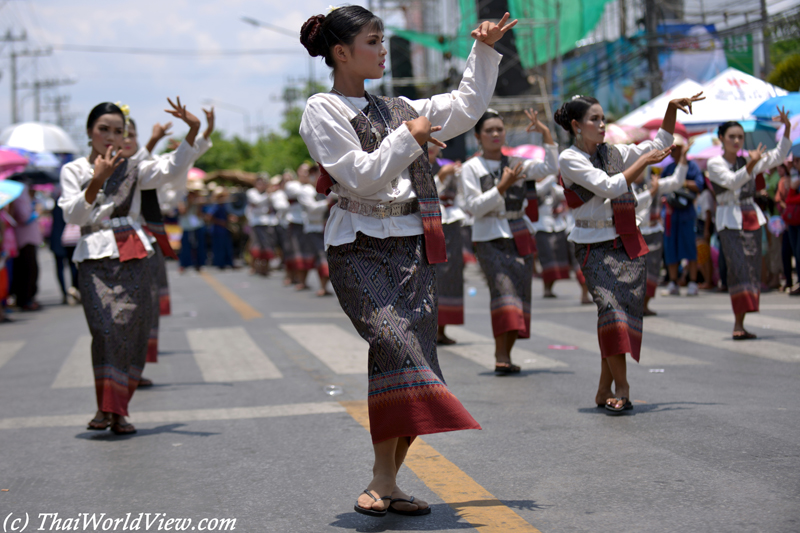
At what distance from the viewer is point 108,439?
18.3ft

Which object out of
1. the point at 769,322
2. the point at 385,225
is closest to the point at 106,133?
the point at 385,225

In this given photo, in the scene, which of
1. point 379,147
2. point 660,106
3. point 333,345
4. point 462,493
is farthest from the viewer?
point 660,106

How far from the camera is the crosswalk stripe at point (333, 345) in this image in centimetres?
801

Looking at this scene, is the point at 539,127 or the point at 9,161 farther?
the point at 9,161

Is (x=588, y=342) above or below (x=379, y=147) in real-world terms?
below

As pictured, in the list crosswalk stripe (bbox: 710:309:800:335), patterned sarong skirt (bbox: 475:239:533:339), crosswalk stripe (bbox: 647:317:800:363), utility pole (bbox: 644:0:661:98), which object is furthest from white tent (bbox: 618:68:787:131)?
utility pole (bbox: 644:0:661:98)

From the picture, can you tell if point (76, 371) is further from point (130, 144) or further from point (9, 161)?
point (9, 161)

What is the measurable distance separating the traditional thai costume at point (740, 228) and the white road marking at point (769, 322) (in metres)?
0.88

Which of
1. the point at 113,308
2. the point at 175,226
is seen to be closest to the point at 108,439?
the point at 113,308

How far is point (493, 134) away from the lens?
7.45 m

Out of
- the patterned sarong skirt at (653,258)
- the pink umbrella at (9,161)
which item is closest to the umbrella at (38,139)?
the pink umbrella at (9,161)

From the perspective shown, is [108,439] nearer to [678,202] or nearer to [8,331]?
[8,331]

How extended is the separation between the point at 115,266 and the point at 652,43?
623 inches

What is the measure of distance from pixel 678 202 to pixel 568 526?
1038cm
